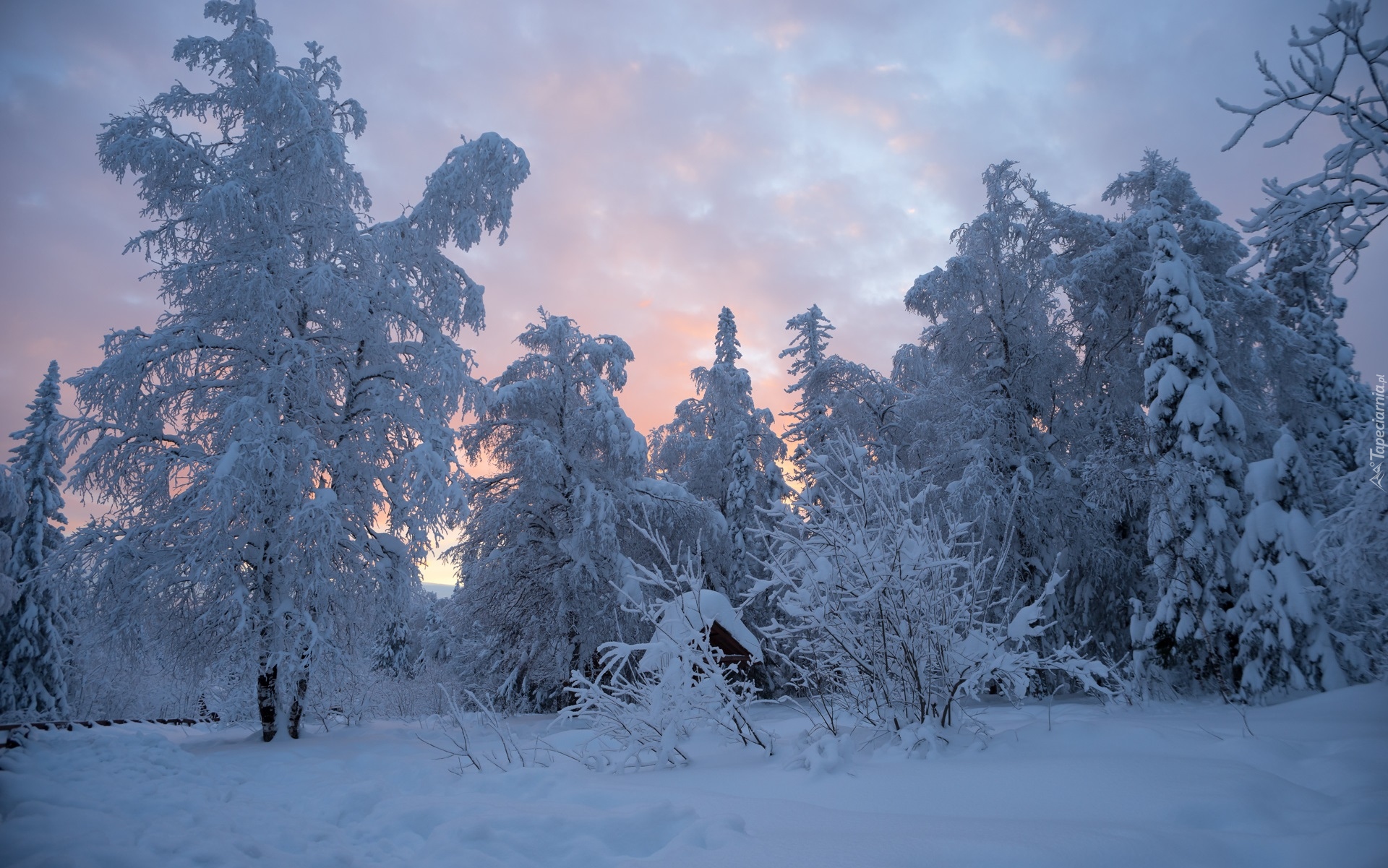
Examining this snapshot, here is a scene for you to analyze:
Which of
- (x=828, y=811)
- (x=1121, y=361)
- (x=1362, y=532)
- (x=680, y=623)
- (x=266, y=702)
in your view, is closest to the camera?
(x=828, y=811)

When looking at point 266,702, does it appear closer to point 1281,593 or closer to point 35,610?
point 35,610

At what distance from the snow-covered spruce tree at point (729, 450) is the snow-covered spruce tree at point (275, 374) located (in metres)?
11.8

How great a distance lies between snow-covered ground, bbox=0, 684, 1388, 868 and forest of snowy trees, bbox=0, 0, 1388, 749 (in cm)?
71

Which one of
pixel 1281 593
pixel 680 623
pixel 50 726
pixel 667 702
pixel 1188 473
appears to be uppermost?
pixel 1188 473

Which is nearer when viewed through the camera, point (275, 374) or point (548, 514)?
point (275, 374)

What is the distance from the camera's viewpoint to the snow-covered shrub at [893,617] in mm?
4828

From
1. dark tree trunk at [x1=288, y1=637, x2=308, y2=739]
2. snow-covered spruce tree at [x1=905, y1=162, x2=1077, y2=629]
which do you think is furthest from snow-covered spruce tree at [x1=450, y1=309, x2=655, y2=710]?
snow-covered spruce tree at [x1=905, y1=162, x2=1077, y2=629]

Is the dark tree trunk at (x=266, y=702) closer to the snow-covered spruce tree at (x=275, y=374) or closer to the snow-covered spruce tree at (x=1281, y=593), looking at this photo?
the snow-covered spruce tree at (x=275, y=374)

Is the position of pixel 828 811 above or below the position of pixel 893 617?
below

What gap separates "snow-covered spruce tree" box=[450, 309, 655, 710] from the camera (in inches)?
622

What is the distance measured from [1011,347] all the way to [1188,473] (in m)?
5.59

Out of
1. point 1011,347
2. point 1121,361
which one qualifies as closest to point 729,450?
point 1011,347

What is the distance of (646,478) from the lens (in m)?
18.0

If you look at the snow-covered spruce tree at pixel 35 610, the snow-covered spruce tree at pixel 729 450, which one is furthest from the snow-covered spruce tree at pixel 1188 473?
the snow-covered spruce tree at pixel 35 610
